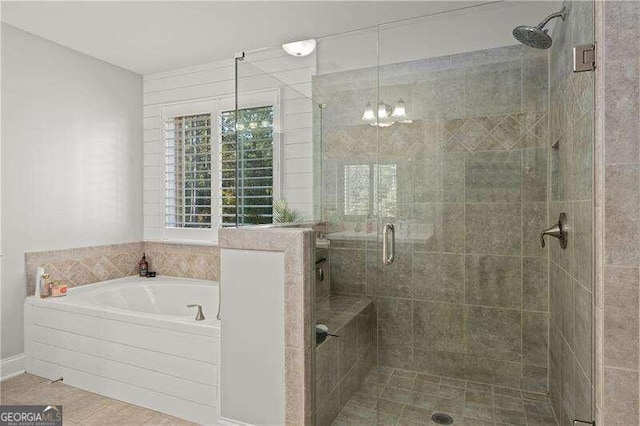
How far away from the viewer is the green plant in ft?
7.04

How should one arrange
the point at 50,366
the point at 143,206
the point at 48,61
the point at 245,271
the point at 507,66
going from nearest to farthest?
the point at 507,66 < the point at 245,271 < the point at 50,366 < the point at 48,61 < the point at 143,206

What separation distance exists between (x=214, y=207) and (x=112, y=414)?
6.26ft

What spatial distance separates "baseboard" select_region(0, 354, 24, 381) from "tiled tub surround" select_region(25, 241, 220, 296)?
0.49 meters

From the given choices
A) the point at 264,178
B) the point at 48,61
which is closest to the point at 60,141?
the point at 48,61

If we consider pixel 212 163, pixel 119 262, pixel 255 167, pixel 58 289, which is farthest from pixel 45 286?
pixel 255 167

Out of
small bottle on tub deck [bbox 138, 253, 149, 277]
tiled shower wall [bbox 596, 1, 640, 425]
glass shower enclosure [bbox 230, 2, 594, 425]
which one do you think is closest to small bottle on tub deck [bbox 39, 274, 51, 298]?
small bottle on tub deck [bbox 138, 253, 149, 277]

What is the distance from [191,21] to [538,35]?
93.6 inches

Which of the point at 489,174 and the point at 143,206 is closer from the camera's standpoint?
the point at 489,174

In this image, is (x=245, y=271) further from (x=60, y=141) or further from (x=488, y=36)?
(x=60, y=141)

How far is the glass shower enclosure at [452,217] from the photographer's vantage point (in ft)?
5.26

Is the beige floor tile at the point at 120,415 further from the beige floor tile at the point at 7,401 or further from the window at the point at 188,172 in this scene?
the window at the point at 188,172

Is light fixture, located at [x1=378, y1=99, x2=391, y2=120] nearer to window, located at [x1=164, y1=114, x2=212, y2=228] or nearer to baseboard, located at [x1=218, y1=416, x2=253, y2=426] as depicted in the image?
baseboard, located at [x1=218, y1=416, x2=253, y2=426]

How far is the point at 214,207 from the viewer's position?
3.71m

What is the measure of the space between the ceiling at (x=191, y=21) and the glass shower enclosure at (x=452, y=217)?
2.67ft
